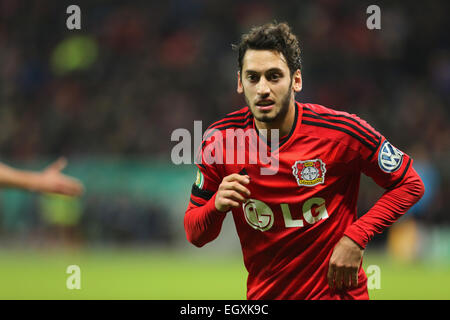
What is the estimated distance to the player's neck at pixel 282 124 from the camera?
4410 millimetres

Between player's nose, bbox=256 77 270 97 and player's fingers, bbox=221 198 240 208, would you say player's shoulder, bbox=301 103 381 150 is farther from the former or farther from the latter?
player's fingers, bbox=221 198 240 208

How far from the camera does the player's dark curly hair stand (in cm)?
430

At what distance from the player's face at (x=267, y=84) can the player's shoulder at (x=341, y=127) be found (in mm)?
237

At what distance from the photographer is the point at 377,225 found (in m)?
4.25

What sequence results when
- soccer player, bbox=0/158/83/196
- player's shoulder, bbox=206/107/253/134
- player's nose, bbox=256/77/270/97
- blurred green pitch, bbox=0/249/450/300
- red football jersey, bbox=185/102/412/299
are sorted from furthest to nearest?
blurred green pitch, bbox=0/249/450/300 < player's shoulder, bbox=206/107/253/134 < red football jersey, bbox=185/102/412/299 < player's nose, bbox=256/77/270/97 < soccer player, bbox=0/158/83/196

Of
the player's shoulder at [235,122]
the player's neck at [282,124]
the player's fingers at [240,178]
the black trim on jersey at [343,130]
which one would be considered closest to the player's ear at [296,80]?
the player's neck at [282,124]

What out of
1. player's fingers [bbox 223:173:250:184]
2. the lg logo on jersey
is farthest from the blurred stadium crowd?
player's fingers [bbox 223:173:250:184]

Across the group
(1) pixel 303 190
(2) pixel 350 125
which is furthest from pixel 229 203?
(2) pixel 350 125

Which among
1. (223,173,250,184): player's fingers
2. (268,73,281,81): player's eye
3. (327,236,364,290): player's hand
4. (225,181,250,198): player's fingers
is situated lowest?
(327,236,364,290): player's hand

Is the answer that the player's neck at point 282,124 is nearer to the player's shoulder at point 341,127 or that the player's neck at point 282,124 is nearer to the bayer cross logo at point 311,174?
the player's shoulder at point 341,127

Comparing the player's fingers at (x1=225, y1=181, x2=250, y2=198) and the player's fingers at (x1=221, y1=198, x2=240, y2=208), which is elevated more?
the player's fingers at (x1=225, y1=181, x2=250, y2=198)

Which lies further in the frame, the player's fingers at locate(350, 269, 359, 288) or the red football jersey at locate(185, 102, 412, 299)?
the red football jersey at locate(185, 102, 412, 299)

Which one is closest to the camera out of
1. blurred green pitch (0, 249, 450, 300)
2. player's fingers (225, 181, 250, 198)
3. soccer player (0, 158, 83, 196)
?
player's fingers (225, 181, 250, 198)
